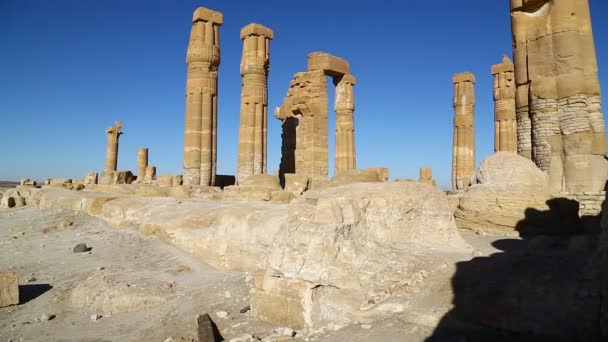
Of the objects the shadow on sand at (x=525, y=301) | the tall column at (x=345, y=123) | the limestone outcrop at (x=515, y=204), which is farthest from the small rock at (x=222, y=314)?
the tall column at (x=345, y=123)

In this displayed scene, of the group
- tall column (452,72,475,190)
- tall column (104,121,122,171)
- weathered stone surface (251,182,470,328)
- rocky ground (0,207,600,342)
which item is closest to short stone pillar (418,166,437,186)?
tall column (452,72,475,190)

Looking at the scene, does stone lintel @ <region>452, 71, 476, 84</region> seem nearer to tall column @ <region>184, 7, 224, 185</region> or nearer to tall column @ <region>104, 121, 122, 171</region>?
tall column @ <region>184, 7, 224, 185</region>

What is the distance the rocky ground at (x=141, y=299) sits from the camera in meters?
3.49

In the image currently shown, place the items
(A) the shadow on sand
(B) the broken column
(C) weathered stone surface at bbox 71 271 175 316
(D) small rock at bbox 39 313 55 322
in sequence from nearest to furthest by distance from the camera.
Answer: (A) the shadow on sand, (D) small rock at bbox 39 313 55 322, (C) weathered stone surface at bbox 71 271 175 316, (B) the broken column

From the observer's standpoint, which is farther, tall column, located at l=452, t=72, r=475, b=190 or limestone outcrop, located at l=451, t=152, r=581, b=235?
tall column, located at l=452, t=72, r=475, b=190

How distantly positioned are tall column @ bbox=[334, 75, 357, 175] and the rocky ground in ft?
42.2

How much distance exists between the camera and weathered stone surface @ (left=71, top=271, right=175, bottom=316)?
16.8ft

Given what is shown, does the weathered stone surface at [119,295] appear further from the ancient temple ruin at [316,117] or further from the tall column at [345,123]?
the tall column at [345,123]

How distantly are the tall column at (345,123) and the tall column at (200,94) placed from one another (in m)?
6.44

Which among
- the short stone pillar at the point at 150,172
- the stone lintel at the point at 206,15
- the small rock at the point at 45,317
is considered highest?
the stone lintel at the point at 206,15

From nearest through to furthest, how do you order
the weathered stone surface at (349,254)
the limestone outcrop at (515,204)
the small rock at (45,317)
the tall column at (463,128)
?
the weathered stone surface at (349,254)
the small rock at (45,317)
the limestone outcrop at (515,204)
the tall column at (463,128)

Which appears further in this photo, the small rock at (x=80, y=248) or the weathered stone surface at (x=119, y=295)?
the small rock at (x=80, y=248)

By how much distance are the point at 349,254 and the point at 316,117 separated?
42.4ft

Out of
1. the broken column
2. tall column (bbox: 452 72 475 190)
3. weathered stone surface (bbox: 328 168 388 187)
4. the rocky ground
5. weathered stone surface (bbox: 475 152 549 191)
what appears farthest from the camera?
tall column (bbox: 452 72 475 190)
